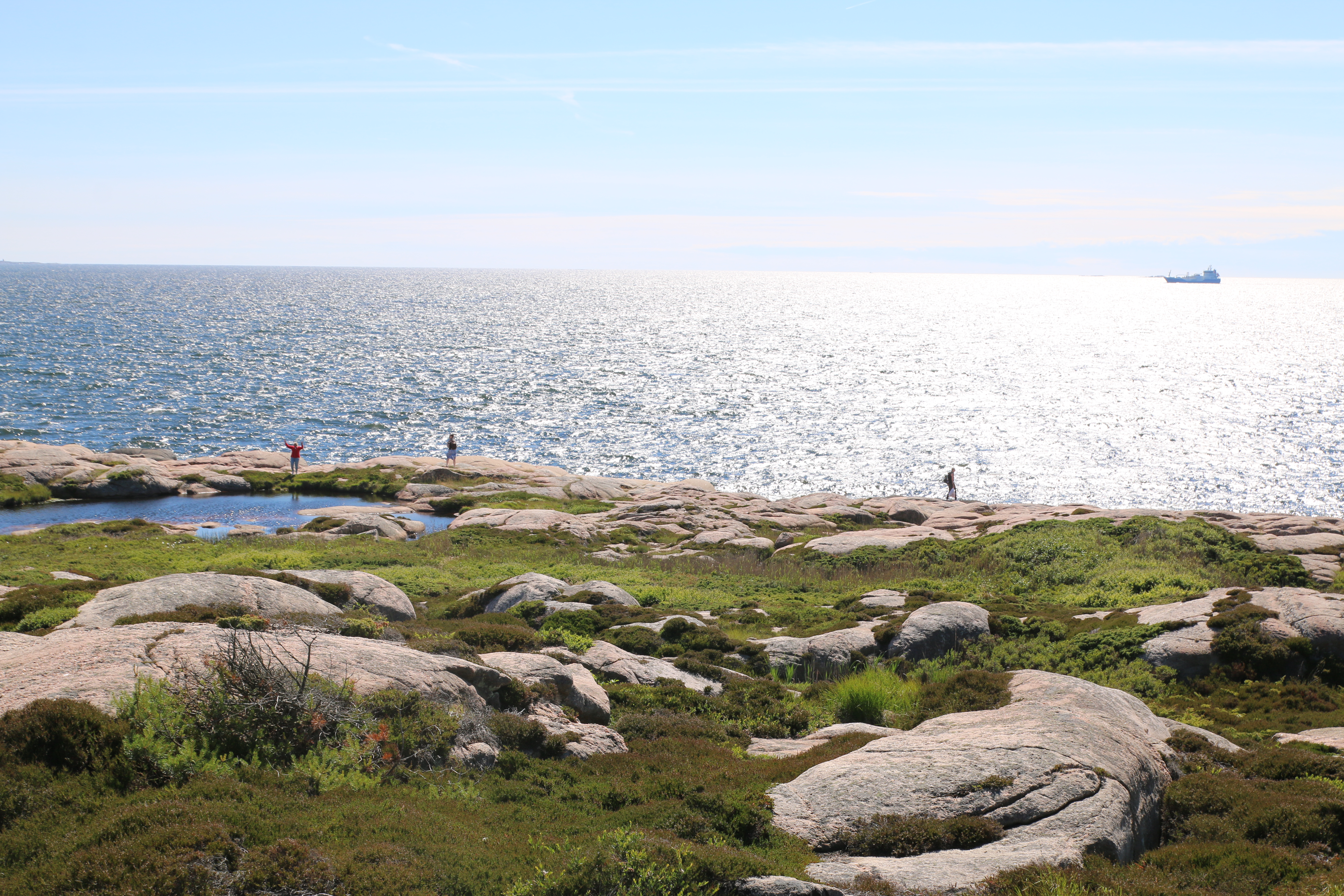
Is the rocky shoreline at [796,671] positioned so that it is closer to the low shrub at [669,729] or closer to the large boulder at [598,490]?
the low shrub at [669,729]

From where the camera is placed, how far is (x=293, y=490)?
53781 mm

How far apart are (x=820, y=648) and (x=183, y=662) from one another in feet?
48.8

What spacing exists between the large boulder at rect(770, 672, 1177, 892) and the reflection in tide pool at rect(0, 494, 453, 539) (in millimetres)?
34344

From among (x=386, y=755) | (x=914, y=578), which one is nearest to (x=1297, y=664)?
(x=914, y=578)

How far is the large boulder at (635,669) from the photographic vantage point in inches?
703

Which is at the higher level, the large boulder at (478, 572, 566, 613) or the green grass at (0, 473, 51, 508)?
the large boulder at (478, 572, 566, 613)

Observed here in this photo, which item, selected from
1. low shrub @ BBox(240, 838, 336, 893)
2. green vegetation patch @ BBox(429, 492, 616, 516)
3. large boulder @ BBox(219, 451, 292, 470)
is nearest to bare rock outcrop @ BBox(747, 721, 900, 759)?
low shrub @ BBox(240, 838, 336, 893)

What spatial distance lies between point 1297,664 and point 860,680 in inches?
449

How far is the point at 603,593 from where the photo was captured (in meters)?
25.3

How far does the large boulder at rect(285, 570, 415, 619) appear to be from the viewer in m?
22.0

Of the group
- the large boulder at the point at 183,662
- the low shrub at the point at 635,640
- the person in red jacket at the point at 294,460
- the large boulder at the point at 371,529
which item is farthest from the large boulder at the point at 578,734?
the person in red jacket at the point at 294,460

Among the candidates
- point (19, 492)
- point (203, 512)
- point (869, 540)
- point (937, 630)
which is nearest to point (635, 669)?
point (937, 630)

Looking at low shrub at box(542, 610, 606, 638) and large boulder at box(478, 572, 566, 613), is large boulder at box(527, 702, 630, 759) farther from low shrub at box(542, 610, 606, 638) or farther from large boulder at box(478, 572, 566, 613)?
large boulder at box(478, 572, 566, 613)

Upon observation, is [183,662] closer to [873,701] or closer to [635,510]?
[873,701]
